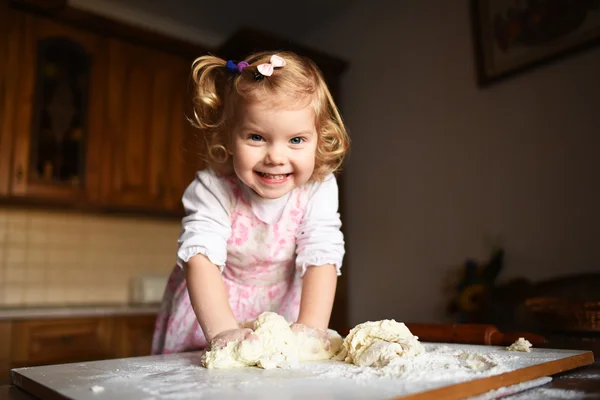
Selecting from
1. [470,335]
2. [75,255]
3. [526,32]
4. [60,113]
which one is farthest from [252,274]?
[75,255]

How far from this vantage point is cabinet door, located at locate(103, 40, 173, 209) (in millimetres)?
2377

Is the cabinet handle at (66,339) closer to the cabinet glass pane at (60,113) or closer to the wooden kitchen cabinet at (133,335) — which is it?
the wooden kitchen cabinet at (133,335)

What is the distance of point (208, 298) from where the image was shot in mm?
765

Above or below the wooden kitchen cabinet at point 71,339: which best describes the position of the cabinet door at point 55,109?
above

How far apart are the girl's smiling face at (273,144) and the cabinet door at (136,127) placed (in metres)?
1.75

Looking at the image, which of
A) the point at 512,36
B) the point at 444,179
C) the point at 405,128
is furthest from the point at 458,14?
the point at 444,179

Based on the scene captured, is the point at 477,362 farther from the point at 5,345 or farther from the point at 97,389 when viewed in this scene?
the point at 5,345

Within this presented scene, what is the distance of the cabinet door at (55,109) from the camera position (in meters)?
2.13

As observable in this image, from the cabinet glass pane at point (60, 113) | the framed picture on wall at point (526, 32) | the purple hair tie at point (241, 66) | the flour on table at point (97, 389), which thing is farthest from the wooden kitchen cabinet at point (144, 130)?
the flour on table at point (97, 389)

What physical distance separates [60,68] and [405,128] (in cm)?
165

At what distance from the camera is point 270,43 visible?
8.21 feet

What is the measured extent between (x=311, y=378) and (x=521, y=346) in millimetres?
335

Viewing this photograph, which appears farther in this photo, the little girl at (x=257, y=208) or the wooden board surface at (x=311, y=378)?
the little girl at (x=257, y=208)

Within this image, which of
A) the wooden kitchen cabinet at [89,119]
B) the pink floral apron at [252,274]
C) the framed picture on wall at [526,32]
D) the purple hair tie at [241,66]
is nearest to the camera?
the purple hair tie at [241,66]
